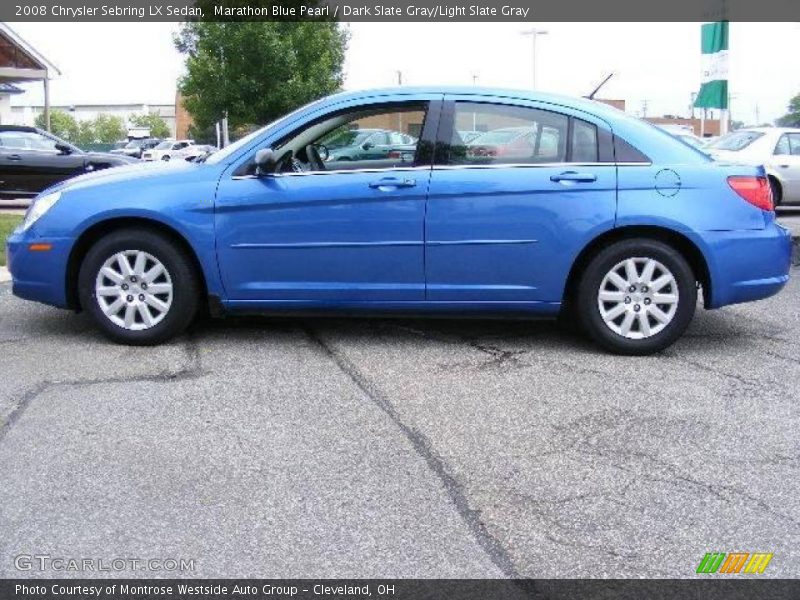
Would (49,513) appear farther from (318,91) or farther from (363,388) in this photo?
(318,91)

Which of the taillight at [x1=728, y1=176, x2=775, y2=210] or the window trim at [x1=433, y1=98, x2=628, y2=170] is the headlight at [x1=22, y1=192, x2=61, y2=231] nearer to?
the window trim at [x1=433, y1=98, x2=628, y2=170]

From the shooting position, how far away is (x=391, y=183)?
5664mm

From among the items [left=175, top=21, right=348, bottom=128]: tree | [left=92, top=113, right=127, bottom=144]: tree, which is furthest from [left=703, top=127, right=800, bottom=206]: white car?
[left=92, top=113, right=127, bottom=144]: tree

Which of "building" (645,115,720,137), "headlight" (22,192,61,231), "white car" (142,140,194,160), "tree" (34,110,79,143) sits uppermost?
"tree" (34,110,79,143)

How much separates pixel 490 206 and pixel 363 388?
1.40m

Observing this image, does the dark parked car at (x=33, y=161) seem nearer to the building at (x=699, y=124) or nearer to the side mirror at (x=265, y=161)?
the side mirror at (x=265, y=161)

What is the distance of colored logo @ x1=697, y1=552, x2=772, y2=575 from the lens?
10.1 feet

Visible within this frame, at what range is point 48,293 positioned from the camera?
5910 millimetres

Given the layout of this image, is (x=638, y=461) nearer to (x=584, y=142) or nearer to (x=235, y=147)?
(x=584, y=142)

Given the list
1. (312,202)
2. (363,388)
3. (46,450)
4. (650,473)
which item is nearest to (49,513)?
(46,450)

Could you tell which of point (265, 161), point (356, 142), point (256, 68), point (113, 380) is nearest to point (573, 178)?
point (356, 142)

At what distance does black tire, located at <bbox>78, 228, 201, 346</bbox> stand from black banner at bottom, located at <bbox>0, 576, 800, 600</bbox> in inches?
117

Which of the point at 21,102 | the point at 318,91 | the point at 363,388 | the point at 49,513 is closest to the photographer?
the point at 49,513

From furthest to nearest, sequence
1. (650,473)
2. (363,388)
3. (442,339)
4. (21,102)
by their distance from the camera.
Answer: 1. (21,102)
2. (442,339)
3. (363,388)
4. (650,473)
